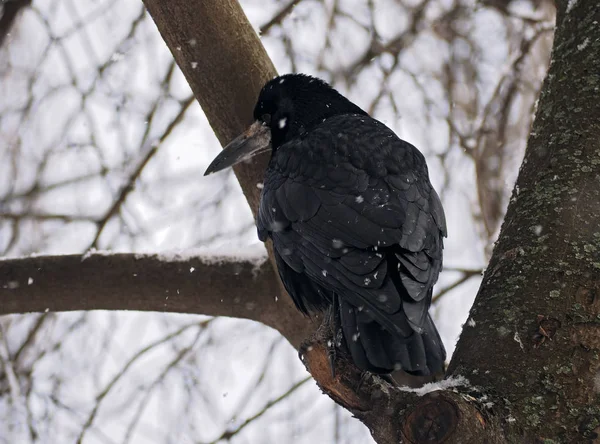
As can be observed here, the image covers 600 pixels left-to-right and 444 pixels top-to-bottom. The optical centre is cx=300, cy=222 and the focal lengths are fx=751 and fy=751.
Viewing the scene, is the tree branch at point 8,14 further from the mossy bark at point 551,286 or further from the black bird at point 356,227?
the mossy bark at point 551,286

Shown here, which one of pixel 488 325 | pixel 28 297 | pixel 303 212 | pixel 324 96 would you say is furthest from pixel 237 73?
pixel 488 325

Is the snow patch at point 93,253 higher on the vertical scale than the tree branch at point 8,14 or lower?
lower

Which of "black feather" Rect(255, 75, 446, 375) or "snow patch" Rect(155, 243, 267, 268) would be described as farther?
"snow patch" Rect(155, 243, 267, 268)

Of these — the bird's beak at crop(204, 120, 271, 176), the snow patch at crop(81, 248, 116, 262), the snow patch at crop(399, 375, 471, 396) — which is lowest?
the snow patch at crop(399, 375, 471, 396)

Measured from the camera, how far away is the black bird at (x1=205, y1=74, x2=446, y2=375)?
2443 mm

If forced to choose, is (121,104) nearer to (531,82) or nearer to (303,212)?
(303,212)

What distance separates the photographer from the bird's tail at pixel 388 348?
2.35 m

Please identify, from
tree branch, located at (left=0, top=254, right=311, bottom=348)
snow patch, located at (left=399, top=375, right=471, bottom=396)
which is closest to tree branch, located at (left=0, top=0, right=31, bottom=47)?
tree branch, located at (left=0, top=254, right=311, bottom=348)

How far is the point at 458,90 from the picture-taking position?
5.51m

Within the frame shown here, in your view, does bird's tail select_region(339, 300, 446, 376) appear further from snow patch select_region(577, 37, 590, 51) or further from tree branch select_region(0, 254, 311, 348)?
snow patch select_region(577, 37, 590, 51)

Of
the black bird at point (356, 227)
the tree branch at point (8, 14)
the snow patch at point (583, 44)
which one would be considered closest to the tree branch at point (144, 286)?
the black bird at point (356, 227)

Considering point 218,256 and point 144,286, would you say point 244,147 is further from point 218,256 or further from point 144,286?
point 144,286

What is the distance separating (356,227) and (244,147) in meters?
1.08

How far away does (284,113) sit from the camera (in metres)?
3.80
